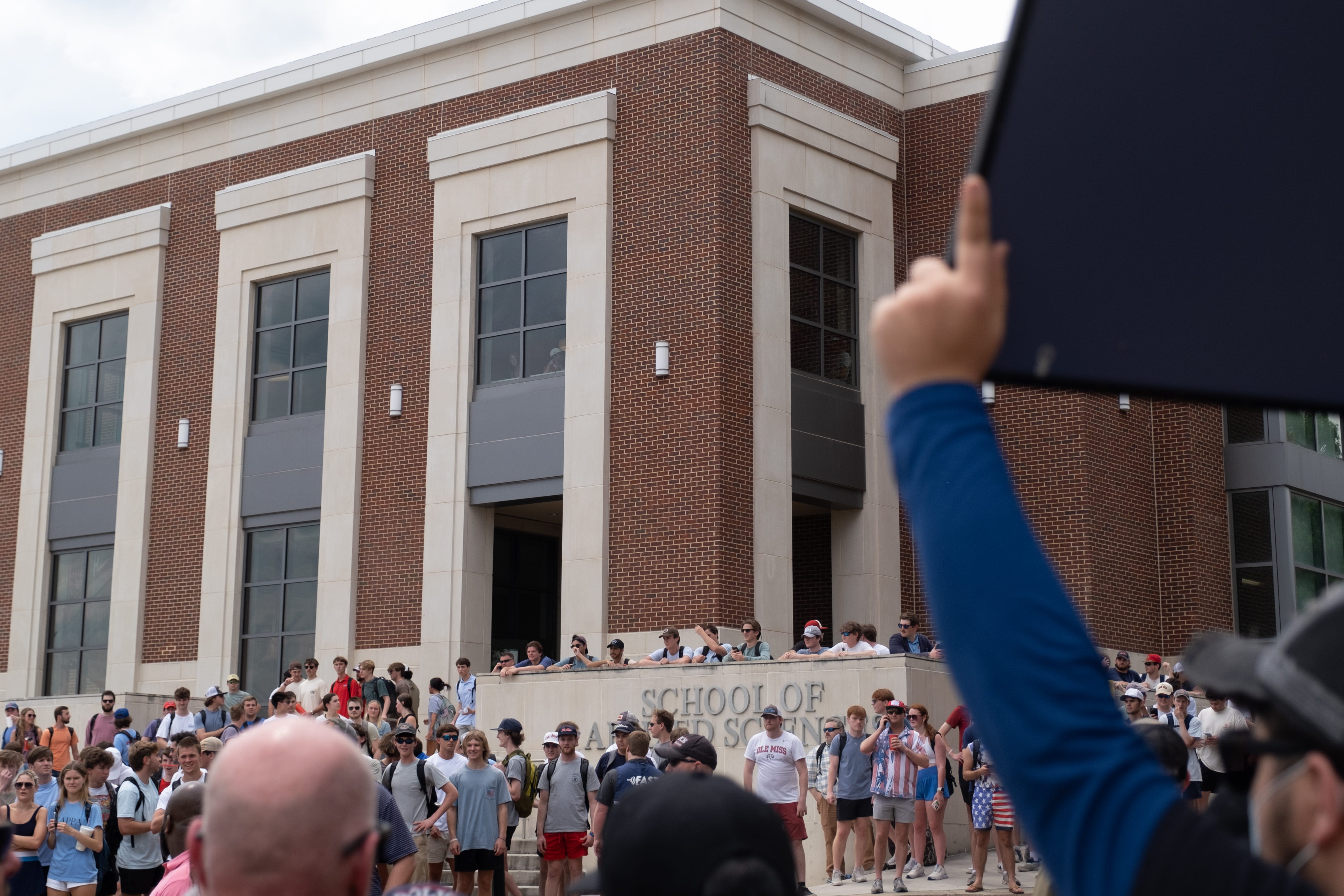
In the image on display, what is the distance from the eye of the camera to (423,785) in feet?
47.9

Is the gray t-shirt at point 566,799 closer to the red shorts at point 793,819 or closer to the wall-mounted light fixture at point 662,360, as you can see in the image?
the red shorts at point 793,819

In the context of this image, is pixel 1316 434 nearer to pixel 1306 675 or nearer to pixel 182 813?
pixel 182 813

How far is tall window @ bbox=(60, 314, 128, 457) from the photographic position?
1243 inches

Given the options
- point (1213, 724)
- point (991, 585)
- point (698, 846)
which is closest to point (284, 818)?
point (698, 846)

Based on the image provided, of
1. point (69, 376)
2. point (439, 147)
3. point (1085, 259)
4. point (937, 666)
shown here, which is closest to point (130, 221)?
point (69, 376)

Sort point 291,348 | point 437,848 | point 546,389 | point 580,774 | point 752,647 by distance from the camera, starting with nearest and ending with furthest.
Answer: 1. point 437,848
2. point 580,774
3. point 752,647
4. point 546,389
5. point 291,348

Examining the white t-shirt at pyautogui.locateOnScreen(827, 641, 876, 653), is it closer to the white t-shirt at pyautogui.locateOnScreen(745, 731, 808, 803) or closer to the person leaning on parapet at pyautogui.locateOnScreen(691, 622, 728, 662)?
the person leaning on parapet at pyautogui.locateOnScreen(691, 622, 728, 662)

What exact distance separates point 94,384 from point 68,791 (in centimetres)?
2045

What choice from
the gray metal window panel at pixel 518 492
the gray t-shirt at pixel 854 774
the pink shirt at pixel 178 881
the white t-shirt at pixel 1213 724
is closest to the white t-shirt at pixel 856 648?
the gray t-shirt at pixel 854 774

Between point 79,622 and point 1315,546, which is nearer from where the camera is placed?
point 1315,546

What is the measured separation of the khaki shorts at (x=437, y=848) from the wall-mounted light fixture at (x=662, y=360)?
36.5ft

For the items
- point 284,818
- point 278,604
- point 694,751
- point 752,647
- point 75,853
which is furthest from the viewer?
point 278,604

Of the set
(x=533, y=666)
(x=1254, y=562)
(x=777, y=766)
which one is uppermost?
(x=1254, y=562)

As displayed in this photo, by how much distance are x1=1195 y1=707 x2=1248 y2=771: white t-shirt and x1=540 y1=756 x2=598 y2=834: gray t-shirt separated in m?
6.45
